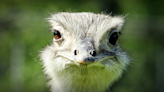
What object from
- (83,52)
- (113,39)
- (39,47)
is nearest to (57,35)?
(113,39)

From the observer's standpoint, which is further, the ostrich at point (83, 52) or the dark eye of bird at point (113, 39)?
the dark eye of bird at point (113, 39)

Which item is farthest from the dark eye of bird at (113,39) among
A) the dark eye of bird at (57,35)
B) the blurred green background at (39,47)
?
the blurred green background at (39,47)

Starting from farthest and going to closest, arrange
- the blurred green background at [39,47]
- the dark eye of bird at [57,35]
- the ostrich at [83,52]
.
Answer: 1. the blurred green background at [39,47]
2. the dark eye of bird at [57,35]
3. the ostrich at [83,52]

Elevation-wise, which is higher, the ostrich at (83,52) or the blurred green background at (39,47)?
the blurred green background at (39,47)

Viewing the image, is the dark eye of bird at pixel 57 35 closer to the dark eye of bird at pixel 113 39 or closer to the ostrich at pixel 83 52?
the ostrich at pixel 83 52

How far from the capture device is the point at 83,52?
2.15 m

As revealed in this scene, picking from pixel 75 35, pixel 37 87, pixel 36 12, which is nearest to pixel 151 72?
pixel 37 87

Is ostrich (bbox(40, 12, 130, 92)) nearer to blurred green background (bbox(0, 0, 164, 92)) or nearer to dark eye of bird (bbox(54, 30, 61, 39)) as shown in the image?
dark eye of bird (bbox(54, 30, 61, 39))

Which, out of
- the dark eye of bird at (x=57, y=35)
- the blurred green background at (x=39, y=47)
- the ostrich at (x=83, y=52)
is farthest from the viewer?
the blurred green background at (x=39, y=47)

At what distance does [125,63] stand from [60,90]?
0.80m

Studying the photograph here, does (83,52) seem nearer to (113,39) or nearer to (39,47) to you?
(113,39)

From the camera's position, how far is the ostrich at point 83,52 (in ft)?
7.76

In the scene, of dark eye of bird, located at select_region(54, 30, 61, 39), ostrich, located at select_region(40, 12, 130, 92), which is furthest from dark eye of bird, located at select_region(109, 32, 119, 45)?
dark eye of bird, located at select_region(54, 30, 61, 39)

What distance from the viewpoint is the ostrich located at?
2365 mm
